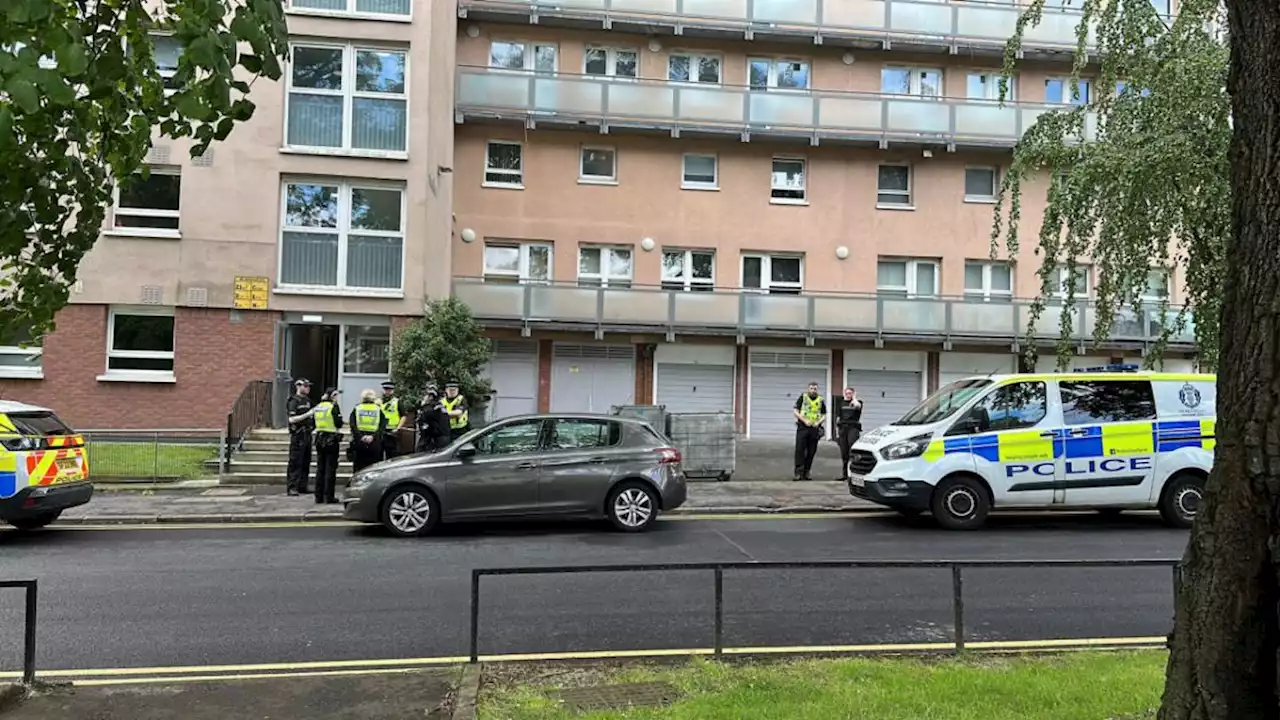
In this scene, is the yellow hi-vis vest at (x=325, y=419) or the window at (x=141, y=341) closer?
the yellow hi-vis vest at (x=325, y=419)

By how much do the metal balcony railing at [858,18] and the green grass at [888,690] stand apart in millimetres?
20346

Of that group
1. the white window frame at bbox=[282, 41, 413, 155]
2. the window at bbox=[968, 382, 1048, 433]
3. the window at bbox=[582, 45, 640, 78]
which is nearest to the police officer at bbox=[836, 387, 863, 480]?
the window at bbox=[968, 382, 1048, 433]

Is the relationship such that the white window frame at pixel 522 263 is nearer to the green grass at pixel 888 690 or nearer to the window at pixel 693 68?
the window at pixel 693 68

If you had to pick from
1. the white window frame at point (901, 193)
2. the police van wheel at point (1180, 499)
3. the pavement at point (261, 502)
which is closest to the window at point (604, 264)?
the white window frame at point (901, 193)

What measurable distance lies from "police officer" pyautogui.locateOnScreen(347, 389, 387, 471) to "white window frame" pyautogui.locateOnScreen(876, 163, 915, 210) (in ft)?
50.4

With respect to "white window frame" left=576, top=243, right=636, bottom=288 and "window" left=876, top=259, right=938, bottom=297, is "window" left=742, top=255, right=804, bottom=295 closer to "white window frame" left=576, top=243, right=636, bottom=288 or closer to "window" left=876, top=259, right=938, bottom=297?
"window" left=876, top=259, right=938, bottom=297

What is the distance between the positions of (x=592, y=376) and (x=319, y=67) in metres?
9.36

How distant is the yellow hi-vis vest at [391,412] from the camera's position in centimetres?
1338

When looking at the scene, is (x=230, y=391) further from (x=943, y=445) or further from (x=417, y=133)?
(x=943, y=445)

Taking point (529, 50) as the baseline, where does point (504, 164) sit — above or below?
below

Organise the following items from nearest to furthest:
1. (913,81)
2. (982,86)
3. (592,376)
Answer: (592,376), (913,81), (982,86)

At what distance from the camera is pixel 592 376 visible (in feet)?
73.8

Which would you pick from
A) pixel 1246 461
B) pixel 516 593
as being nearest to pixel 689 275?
pixel 516 593

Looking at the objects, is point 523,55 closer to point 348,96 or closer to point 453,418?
point 348,96
